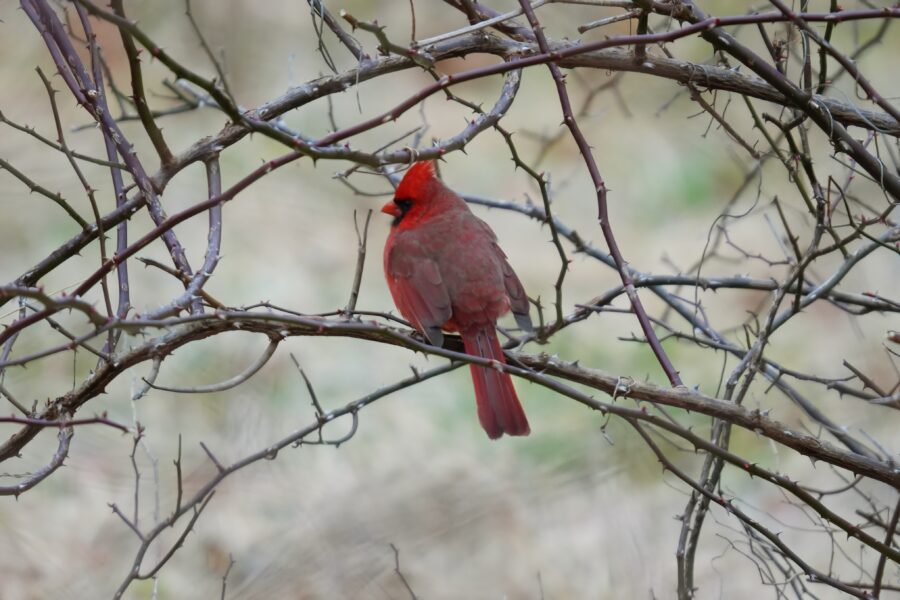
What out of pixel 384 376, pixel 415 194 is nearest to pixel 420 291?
pixel 415 194

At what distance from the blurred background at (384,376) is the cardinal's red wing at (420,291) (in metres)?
0.58

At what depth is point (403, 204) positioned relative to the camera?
3584mm

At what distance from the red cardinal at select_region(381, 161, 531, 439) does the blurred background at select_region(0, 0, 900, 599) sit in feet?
1.30

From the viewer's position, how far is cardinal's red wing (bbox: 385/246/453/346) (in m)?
3.18

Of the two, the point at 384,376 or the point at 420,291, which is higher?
the point at 384,376

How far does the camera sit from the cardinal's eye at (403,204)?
3.57 metres

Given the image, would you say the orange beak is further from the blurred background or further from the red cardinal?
the blurred background

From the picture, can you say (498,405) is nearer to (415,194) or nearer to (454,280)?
(454,280)

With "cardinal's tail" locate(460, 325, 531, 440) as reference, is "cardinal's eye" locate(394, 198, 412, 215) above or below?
above

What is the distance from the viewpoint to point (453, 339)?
11.1 feet

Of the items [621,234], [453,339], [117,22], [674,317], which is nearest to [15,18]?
A: [621,234]

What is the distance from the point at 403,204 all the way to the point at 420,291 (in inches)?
17.7

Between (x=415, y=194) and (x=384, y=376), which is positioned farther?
(x=384, y=376)

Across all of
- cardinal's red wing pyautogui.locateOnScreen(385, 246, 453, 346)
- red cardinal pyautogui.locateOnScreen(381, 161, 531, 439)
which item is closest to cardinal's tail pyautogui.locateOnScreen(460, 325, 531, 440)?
red cardinal pyautogui.locateOnScreen(381, 161, 531, 439)
